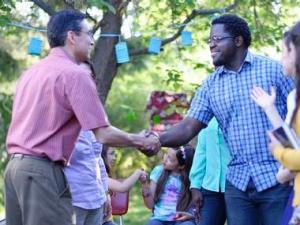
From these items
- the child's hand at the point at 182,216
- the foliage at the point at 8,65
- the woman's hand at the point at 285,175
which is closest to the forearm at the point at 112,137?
the woman's hand at the point at 285,175

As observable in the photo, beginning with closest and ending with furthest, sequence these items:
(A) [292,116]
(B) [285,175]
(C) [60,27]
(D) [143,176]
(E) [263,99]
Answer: (A) [292,116] < (B) [285,175] < (E) [263,99] < (C) [60,27] < (D) [143,176]

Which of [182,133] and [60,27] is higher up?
[60,27]

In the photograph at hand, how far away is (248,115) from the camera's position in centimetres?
475

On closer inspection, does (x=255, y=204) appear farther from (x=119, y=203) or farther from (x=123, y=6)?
(x=123, y=6)

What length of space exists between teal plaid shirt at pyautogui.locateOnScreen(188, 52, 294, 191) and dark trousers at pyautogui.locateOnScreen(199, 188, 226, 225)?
105cm

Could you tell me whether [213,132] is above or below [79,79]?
below

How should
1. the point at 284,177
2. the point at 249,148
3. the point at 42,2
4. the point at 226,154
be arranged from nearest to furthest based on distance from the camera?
the point at 284,177 < the point at 249,148 < the point at 226,154 < the point at 42,2

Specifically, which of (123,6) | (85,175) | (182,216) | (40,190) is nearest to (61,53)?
(40,190)

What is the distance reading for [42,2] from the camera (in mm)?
8352

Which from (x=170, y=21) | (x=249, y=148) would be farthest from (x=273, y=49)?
(x=249, y=148)

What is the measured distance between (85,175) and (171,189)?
2039mm

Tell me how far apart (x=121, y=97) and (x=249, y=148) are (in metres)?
14.9

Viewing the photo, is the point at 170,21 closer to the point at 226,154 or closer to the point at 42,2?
the point at 42,2

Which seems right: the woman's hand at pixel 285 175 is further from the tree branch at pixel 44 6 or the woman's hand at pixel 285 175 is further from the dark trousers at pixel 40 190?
the tree branch at pixel 44 6
